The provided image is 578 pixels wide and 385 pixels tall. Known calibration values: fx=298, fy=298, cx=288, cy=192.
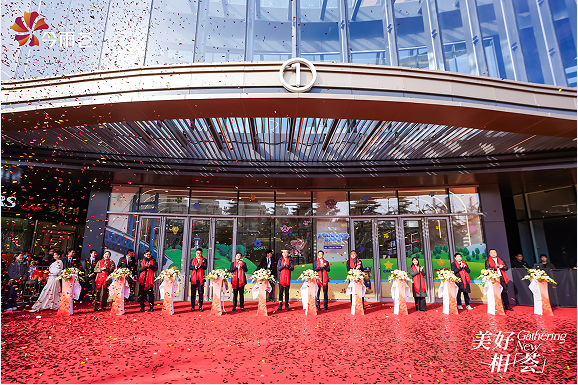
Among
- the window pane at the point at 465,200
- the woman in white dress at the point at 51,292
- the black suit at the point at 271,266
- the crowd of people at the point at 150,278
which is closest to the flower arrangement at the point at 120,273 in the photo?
the crowd of people at the point at 150,278

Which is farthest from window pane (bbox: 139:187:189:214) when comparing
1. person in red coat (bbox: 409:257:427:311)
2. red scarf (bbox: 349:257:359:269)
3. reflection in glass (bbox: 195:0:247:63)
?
person in red coat (bbox: 409:257:427:311)

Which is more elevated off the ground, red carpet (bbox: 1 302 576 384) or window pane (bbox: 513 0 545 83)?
window pane (bbox: 513 0 545 83)

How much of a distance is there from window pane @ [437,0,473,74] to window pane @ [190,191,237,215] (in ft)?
28.0

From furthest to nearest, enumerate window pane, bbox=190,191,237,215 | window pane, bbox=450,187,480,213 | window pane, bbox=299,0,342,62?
window pane, bbox=190,191,237,215
window pane, bbox=450,187,480,213
window pane, bbox=299,0,342,62

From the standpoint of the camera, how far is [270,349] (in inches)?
180

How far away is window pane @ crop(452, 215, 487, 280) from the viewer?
10148 mm

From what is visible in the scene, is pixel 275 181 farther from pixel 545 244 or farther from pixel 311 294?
pixel 545 244

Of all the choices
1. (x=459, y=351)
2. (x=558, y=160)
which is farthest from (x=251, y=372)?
(x=558, y=160)

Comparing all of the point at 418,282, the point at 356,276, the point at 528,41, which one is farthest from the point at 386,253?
the point at 528,41

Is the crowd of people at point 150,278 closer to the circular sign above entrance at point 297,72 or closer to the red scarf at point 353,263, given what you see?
the red scarf at point 353,263

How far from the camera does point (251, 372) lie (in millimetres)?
3621

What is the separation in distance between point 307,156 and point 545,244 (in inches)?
403

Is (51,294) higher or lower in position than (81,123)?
lower

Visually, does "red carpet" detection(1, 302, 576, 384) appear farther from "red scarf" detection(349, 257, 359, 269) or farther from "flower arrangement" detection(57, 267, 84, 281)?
"red scarf" detection(349, 257, 359, 269)
